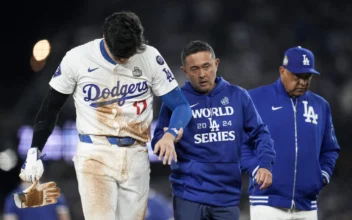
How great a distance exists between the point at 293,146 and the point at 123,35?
63.3 inches

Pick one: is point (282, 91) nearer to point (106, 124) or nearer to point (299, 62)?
point (299, 62)

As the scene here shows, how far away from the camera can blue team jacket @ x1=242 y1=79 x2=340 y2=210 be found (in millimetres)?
4820

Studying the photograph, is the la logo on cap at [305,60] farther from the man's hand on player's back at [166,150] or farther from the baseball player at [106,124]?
the man's hand on player's back at [166,150]

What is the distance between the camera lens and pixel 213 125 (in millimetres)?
4270

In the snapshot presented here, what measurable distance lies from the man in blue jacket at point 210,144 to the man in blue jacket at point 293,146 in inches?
17.6

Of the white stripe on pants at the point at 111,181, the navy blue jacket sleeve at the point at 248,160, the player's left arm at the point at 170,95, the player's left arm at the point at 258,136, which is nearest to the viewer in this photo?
the white stripe on pants at the point at 111,181

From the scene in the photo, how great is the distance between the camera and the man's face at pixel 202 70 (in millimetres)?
4332

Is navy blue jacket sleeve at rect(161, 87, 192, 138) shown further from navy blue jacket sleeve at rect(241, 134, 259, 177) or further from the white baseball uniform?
navy blue jacket sleeve at rect(241, 134, 259, 177)

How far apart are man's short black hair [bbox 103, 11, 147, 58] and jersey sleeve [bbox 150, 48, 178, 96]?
22 cm

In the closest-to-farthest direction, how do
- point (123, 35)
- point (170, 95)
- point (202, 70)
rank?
point (123, 35) < point (170, 95) < point (202, 70)

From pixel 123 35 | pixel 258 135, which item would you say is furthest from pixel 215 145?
pixel 123 35

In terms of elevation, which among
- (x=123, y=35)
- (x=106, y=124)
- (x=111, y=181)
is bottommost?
(x=111, y=181)

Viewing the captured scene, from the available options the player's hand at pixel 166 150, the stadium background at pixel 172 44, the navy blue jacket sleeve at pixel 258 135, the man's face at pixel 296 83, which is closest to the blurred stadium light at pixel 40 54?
the stadium background at pixel 172 44

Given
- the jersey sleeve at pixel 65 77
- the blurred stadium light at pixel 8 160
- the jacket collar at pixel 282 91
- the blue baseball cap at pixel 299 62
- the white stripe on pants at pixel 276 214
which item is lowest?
the blurred stadium light at pixel 8 160
